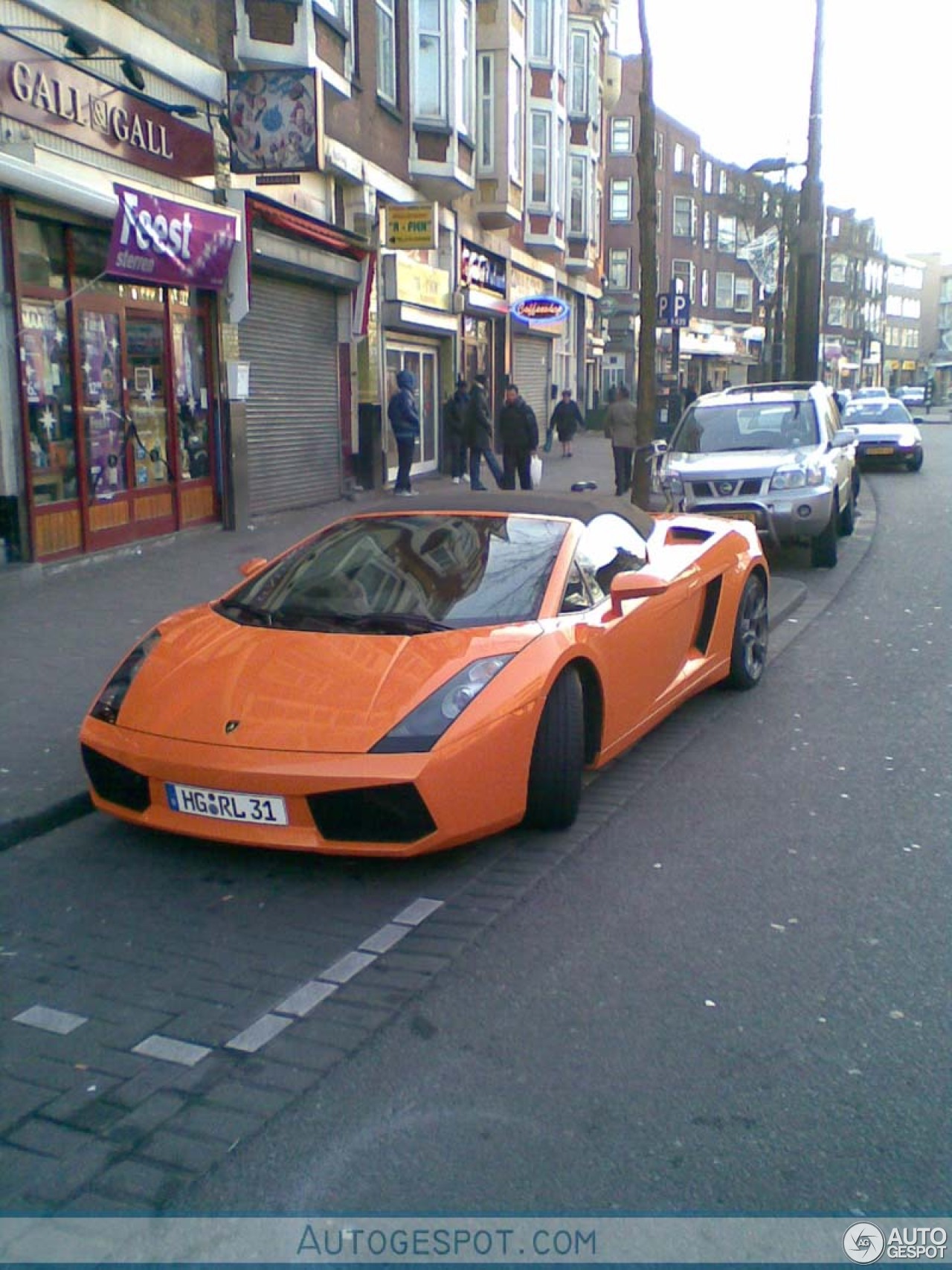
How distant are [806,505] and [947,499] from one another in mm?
9520

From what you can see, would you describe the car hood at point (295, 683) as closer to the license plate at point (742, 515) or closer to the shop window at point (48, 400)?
the shop window at point (48, 400)

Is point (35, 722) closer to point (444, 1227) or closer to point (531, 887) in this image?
point (531, 887)

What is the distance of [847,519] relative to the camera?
1464 centimetres

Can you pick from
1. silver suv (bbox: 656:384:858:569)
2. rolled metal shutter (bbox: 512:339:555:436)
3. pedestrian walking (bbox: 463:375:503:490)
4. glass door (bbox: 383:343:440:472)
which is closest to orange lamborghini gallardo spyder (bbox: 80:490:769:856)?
silver suv (bbox: 656:384:858:569)


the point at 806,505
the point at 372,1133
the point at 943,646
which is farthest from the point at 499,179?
the point at 372,1133

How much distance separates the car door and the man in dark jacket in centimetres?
1238

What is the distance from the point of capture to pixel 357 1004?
3.68m

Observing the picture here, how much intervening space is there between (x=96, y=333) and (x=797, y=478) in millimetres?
6809

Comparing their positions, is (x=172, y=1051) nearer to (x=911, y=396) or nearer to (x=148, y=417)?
(x=148, y=417)

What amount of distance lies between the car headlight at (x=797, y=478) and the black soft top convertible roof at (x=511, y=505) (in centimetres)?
568

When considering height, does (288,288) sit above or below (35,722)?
above

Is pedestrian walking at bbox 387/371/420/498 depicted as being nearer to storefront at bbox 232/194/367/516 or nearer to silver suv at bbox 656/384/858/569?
storefront at bbox 232/194/367/516

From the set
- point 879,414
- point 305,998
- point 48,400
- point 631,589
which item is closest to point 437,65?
point 879,414

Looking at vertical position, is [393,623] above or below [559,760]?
above
